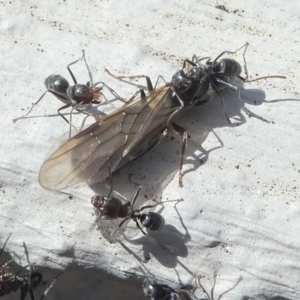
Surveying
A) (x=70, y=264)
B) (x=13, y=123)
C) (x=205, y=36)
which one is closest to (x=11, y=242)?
(x=70, y=264)

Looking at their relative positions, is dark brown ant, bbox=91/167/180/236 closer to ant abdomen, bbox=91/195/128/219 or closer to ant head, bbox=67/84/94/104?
ant abdomen, bbox=91/195/128/219

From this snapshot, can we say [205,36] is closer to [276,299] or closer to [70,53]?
[70,53]

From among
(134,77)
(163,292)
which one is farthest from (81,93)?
(163,292)

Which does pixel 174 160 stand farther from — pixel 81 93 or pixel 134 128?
pixel 81 93

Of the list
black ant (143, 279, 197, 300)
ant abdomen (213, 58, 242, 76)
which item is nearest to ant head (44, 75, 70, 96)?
ant abdomen (213, 58, 242, 76)

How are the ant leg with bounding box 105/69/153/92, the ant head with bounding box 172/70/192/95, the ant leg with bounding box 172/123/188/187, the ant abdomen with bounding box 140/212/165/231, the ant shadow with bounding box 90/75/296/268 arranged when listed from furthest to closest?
1. the ant leg with bounding box 105/69/153/92
2. the ant head with bounding box 172/70/192/95
3. the ant leg with bounding box 172/123/188/187
4. the ant shadow with bounding box 90/75/296/268
5. the ant abdomen with bounding box 140/212/165/231

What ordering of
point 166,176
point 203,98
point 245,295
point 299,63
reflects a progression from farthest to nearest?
point 299,63 → point 203,98 → point 166,176 → point 245,295

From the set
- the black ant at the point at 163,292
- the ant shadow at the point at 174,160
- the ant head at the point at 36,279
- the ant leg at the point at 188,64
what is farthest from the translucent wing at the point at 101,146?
the black ant at the point at 163,292
